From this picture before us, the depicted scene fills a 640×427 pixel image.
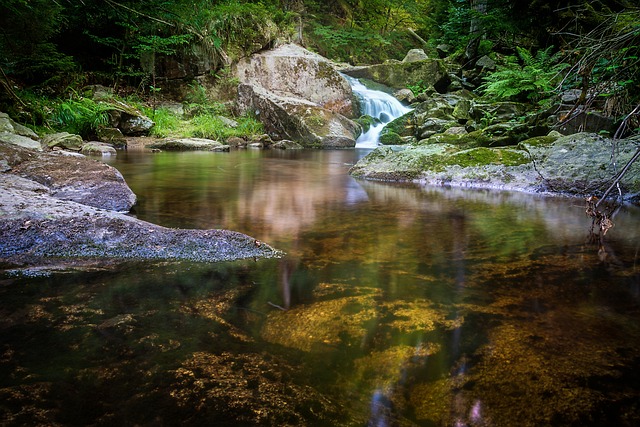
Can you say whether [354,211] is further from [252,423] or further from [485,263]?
[252,423]

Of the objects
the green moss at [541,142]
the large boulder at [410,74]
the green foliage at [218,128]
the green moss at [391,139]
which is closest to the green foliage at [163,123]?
the green foliage at [218,128]

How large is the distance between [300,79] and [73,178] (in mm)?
14100

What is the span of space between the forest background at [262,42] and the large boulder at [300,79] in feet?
2.61

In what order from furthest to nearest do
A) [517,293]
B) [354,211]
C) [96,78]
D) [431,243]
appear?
[96,78]
[354,211]
[431,243]
[517,293]

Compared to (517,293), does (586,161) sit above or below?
above

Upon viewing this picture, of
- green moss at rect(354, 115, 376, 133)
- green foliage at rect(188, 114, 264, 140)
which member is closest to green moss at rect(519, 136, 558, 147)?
green moss at rect(354, 115, 376, 133)

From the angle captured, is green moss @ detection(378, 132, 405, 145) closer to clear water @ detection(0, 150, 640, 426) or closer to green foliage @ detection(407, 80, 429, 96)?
green foliage @ detection(407, 80, 429, 96)

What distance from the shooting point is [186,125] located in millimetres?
13594

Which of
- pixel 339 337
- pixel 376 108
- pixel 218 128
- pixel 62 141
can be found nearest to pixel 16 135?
pixel 62 141

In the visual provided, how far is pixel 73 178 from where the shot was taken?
3.53 metres

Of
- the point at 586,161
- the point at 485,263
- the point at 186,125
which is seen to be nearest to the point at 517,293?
the point at 485,263

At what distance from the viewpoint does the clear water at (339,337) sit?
1.09m

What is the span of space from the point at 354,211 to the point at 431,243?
1113 millimetres

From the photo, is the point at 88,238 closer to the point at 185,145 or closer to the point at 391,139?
the point at 185,145
